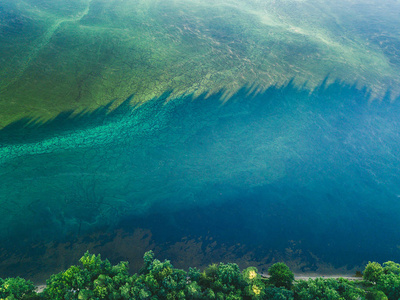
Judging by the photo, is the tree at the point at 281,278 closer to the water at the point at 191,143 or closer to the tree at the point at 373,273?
the water at the point at 191,143

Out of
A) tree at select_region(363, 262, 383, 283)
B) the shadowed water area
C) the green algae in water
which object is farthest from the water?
tree at select_region(363, 262, 383, 283)

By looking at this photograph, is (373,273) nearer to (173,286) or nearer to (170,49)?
(173,286)

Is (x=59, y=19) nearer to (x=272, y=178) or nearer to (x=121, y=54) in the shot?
(x=121, y=54)

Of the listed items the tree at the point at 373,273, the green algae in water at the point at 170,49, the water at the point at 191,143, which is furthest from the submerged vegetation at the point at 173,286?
the green algae in water at the point at 170,49

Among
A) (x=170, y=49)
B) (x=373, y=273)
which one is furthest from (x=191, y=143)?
(x=170, y=49)

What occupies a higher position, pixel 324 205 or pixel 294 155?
pixel 294 155

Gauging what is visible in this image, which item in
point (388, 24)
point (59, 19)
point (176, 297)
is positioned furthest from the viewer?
point (388, 24)

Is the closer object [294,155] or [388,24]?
[294,155]

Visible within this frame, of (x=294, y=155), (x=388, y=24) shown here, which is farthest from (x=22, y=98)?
(x=388, y=24)
